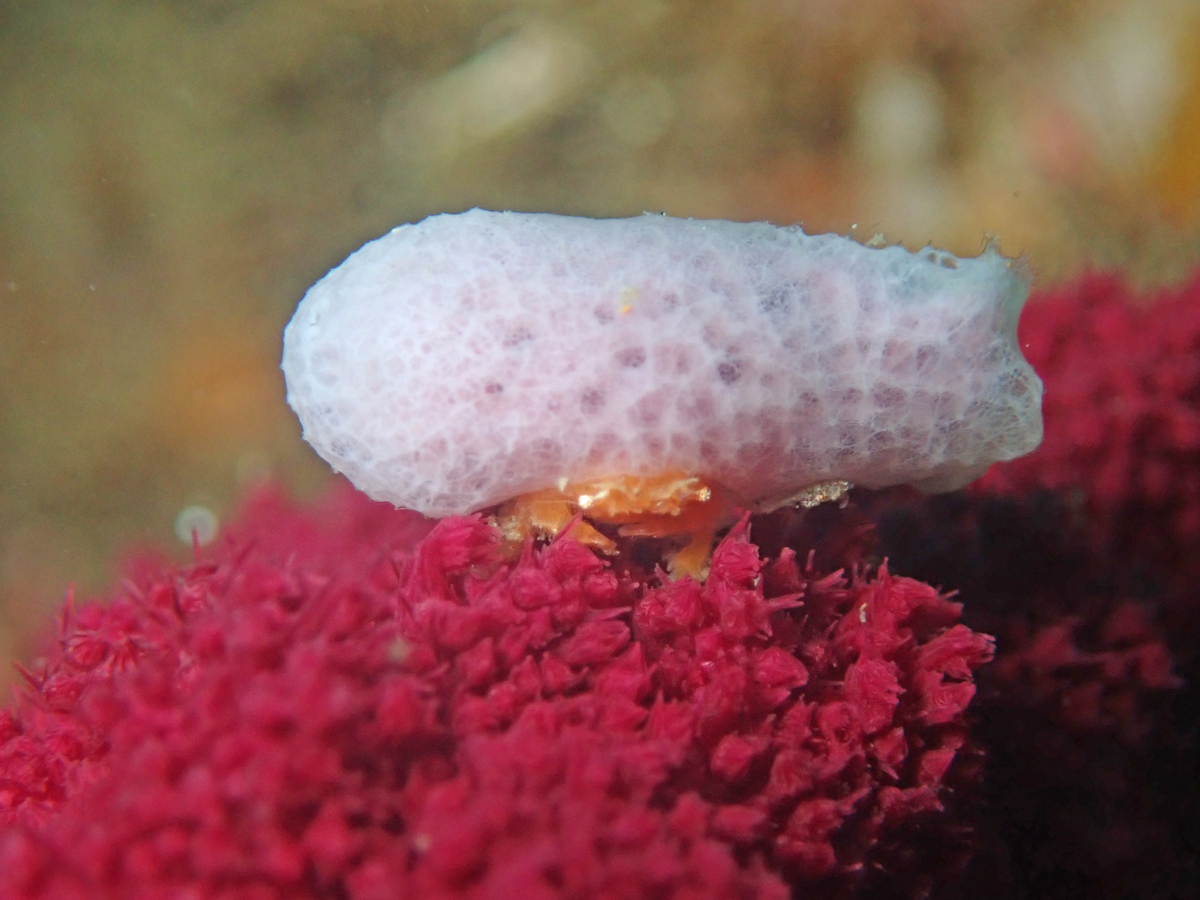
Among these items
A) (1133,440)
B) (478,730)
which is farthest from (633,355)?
(1133,440)

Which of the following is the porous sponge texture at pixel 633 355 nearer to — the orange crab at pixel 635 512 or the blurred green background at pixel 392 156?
the orange crab at pixel 635 512

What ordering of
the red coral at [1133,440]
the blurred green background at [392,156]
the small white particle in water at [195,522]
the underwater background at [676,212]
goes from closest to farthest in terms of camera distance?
the underwater background at [676,212] < the red coral at [1133,440] < the blurred green background at [392,156] < the small white particle in water at [195,522]

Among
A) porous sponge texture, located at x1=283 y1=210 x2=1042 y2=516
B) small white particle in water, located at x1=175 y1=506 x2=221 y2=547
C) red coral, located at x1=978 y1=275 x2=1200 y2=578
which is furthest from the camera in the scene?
small white particle in water, located at x1=175 y1=506 x2=221 y2=547

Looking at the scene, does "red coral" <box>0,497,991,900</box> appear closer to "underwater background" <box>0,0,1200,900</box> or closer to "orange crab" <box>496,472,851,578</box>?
"orange crab" <box>496,472,851,578</box>

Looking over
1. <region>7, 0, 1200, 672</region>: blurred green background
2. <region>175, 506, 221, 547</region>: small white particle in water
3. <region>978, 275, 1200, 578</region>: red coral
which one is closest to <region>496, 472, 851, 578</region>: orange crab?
<region>978, 275, 1200, 578</region>: red coral

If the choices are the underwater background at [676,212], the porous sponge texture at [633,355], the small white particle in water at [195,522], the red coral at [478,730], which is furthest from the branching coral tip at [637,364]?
the small white particle in water at [195,522]

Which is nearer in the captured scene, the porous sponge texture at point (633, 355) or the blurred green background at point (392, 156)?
the porous sponge texture at point (633, 355)
